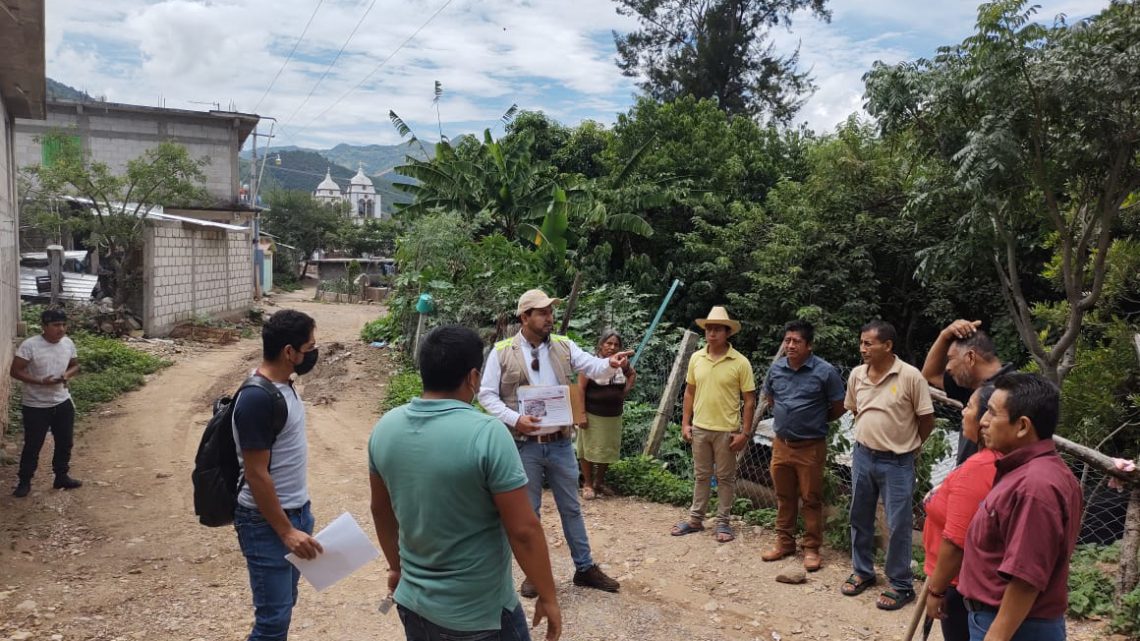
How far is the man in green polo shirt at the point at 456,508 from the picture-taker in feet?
7.87

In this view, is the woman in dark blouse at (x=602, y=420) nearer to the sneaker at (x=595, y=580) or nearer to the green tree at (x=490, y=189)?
the sneaker at (x=595, y=580)

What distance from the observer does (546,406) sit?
4.63 metres

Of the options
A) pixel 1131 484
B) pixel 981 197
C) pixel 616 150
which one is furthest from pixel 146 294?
pixel 1131 484

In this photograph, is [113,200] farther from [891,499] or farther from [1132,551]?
[1132,551]

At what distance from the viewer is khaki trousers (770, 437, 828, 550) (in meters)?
5.30

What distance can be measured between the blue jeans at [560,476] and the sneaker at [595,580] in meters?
0.16

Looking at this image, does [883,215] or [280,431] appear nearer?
[280,431]

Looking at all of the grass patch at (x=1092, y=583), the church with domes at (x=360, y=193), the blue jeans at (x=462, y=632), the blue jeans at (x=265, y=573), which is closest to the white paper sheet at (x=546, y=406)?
the blue jeans at (x=265, y=573)

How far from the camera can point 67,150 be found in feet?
61.4

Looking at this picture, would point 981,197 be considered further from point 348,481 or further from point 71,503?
point 71,503

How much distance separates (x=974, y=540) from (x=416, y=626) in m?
1.86

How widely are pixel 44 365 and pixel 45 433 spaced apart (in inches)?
22.1

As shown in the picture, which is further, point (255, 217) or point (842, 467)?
point (255, 217)

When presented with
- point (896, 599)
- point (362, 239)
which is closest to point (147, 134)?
point (362, 239)
